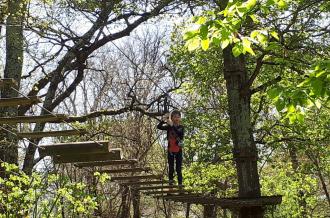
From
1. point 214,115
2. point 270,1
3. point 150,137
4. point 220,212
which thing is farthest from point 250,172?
point 220,212

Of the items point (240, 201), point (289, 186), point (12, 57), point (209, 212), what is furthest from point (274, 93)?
point (209, 212)

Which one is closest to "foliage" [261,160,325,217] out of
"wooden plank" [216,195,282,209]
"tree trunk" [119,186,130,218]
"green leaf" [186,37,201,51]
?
"tree trunk" [119,186,130,218]

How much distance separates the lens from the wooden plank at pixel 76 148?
5367 mm

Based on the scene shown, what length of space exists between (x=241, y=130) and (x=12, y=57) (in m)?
5.89

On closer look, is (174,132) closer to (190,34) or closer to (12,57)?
(190,34)

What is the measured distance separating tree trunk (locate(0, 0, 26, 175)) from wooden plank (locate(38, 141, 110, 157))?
13.3ft

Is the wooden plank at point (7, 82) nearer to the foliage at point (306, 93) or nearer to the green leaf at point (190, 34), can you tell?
the green leaf at point (190, 34)

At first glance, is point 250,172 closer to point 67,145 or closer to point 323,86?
point 67,145

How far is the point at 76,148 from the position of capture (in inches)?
221

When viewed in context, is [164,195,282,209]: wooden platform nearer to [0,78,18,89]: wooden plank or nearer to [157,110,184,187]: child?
[157,110,184,187]: child

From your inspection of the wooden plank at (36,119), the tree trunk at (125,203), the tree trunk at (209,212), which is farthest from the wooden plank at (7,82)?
the tree trunk at (209,212)

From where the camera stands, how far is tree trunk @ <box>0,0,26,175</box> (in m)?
9.99

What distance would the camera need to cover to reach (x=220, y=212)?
23188mm

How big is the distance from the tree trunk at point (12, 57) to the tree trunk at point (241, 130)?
420 cm
